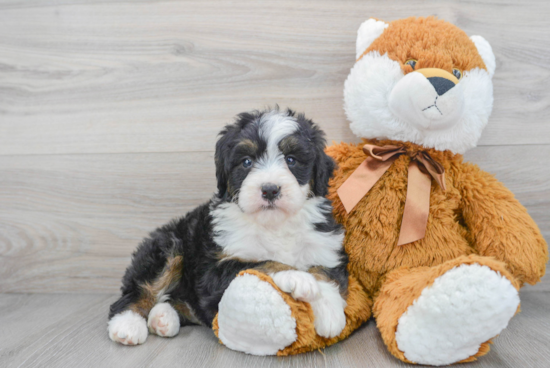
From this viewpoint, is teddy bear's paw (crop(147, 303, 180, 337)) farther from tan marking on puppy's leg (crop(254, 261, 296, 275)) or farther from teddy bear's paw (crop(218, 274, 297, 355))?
tan marking on puppy's leg (crop(254, 261, 296, 275))

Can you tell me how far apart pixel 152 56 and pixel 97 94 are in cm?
37

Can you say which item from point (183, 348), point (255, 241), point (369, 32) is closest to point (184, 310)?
point (183, 348)

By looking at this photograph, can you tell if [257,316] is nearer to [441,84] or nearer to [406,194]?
[406,194]

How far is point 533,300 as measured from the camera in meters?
2.04

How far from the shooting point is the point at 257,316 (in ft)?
4.36

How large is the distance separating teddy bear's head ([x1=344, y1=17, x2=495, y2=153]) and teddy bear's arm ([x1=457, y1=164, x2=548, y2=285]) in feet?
0.55

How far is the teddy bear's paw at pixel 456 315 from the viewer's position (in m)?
1.22

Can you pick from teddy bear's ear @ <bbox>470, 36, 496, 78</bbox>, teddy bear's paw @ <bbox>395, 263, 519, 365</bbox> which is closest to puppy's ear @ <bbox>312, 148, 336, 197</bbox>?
teddy bear's paw @ <bbox>395, 263, 519, 365</bbox>

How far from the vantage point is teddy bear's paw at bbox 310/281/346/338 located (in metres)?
1.42

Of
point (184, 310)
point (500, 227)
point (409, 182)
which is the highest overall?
point (409, 182)

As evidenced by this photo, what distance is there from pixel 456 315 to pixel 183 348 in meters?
0.98

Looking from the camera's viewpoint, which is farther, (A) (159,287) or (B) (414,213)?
(A) (159,287)

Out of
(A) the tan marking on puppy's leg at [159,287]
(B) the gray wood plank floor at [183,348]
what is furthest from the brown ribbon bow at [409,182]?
(A) the tan marking on puppy's leg at [159,287]

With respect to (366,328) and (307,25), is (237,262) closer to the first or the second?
(366,328)
